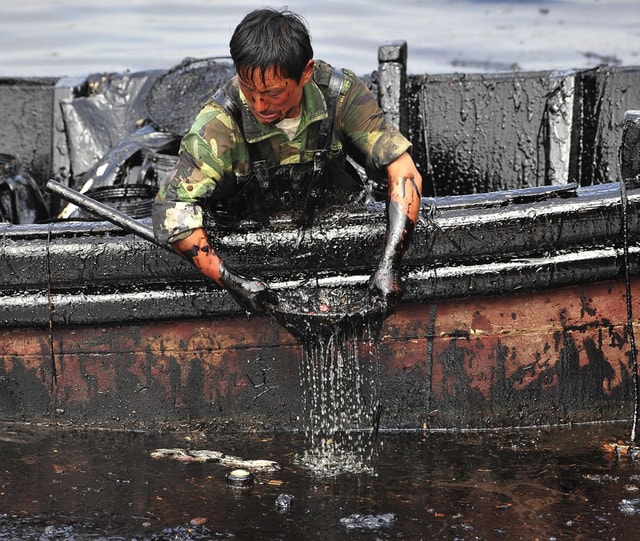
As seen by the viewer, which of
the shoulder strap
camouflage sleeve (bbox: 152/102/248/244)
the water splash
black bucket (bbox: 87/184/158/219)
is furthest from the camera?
black bucket (bbox: 87/184/158/219)

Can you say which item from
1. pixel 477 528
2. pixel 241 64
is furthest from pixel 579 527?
pixel 241 64

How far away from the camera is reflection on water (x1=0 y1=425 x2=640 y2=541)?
12.8 ft

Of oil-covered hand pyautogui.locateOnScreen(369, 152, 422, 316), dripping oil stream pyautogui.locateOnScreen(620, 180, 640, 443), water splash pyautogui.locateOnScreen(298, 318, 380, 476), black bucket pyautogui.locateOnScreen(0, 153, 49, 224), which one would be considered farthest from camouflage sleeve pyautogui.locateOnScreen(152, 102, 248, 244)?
black bucket pyautogui.locateOnScreen(0, 153, 49, 224)

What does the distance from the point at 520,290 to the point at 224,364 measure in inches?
47.0

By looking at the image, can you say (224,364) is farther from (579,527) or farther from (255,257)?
(579,527)

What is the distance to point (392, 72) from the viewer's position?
6.48 m

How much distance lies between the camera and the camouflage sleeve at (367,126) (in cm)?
436

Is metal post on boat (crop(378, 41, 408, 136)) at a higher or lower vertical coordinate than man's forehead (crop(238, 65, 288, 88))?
higher

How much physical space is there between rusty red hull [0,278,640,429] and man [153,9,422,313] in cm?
49

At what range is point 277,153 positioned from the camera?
4387mm

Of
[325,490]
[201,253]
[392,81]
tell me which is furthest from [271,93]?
[392,81]

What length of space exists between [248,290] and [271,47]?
84 cm

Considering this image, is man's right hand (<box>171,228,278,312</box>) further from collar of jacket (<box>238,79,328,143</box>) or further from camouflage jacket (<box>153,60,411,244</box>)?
collar of jacket (<box>238,79,328,143</box>)

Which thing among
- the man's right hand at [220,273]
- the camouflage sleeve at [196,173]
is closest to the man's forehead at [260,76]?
the camouflage sleeve at [196,173]
